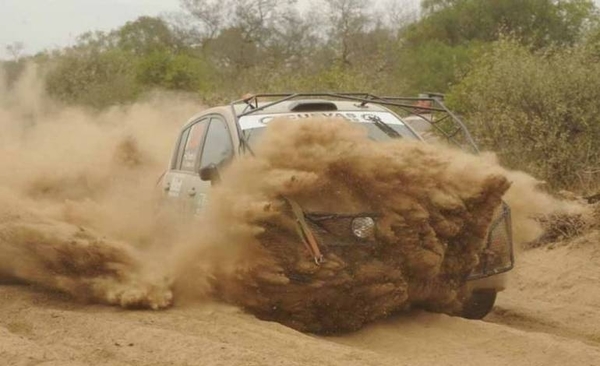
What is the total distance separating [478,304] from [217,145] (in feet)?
8.23

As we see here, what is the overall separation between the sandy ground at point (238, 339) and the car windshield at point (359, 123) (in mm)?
1487

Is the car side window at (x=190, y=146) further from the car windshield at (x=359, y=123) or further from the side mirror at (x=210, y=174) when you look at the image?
the side mirror at (x=210, y=174)

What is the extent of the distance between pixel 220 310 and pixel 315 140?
136 cm

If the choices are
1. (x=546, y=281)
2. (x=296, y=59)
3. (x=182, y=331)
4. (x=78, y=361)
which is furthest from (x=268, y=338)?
(x=296, y=59)

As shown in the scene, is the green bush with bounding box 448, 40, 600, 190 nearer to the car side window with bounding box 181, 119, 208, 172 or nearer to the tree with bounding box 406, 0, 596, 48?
the car side window with bounding box 181, 119, 208, 172

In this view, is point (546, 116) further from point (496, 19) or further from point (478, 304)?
point (496, 19)

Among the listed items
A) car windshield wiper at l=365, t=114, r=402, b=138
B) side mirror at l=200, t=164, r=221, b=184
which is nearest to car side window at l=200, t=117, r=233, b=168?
side mirror at l=200, t=164, r=221, b=184

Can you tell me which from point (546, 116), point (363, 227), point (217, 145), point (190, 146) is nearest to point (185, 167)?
point (190, 146)

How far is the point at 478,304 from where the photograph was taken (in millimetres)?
7504

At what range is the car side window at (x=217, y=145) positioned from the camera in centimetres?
753

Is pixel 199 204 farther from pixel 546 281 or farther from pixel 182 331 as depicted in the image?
pixel 546 281

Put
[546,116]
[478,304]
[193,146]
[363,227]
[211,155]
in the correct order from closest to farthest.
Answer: [363,227], [478,304], [211,155], [193,146], [546,116]

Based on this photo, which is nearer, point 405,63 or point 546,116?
point 546,116

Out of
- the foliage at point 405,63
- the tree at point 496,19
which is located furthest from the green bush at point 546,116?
the tree at point 496,19
